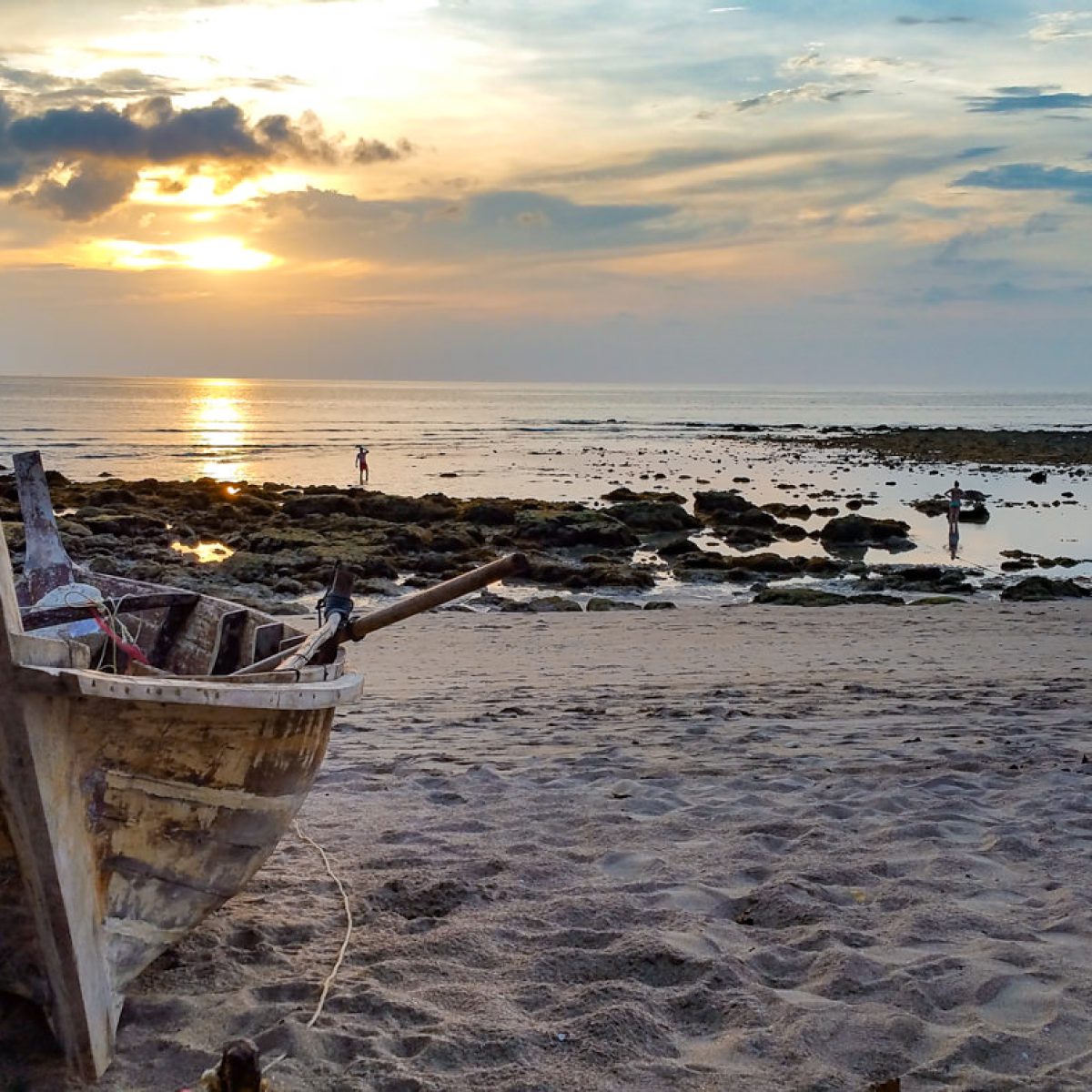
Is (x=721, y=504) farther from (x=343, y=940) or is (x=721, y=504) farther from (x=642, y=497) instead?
(x=343, y=940)

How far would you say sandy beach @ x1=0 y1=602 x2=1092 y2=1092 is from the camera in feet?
12.7

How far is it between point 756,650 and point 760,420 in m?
86.5

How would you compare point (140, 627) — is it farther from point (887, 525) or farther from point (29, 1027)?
point (887, 525)

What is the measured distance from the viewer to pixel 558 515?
980 inches

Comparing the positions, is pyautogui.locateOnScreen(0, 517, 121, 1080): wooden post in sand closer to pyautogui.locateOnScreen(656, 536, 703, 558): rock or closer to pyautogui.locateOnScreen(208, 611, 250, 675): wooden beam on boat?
pyautogui.locateOnScreen(208, 611, 250, 675): wooden beam on boat

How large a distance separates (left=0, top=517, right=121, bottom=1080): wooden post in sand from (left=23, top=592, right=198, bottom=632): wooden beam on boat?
220cm

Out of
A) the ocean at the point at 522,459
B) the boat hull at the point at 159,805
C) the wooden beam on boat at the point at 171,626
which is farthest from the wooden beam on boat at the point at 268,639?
the ocean at the point at 522,459

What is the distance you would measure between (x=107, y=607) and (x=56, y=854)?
3026mm

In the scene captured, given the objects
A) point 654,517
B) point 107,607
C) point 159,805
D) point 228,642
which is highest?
point 107,607

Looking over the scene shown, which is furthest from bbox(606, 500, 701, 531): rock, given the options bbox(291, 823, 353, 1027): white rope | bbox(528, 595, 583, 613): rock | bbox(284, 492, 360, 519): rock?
bbox(291, 823, 353, 1027): white rope

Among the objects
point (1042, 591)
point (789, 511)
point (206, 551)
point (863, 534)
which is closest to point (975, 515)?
point (789, 511)

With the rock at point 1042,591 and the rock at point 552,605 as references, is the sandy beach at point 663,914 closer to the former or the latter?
the rock at point 552,605

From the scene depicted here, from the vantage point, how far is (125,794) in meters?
3.79

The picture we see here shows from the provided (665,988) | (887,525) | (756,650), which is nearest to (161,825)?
(665,988)
